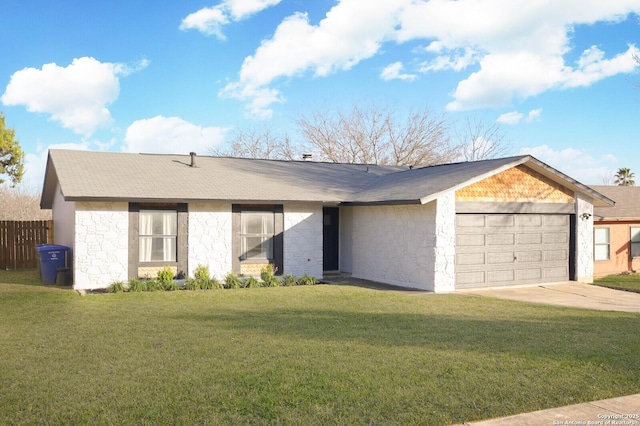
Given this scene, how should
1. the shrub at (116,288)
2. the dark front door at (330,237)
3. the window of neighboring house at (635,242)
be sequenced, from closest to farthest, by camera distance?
the shrub at (116,288) → the dark front door at (330,237) → the window of neighboring house at (635,242)

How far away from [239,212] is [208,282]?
97.4 inches

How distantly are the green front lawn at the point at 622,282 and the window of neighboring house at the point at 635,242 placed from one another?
1.62m

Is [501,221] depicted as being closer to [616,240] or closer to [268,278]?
[268,278]

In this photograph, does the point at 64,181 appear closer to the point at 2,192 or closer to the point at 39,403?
the point at 39,403

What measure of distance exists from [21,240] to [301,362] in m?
17.6

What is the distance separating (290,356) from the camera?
24.2 ft

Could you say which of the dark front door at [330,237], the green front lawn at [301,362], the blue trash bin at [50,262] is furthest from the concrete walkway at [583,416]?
the blue trash bin at [50,262]

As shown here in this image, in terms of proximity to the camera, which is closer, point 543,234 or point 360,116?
point 543,234

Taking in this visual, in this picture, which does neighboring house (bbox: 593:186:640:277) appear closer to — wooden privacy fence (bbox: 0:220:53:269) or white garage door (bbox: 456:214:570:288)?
white garage door (bbox: 456:214:570:288)

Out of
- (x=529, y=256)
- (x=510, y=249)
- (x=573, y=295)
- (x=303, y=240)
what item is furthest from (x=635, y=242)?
(x=303, y=240)

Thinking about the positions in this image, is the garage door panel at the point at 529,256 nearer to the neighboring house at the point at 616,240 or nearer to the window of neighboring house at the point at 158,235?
the neighboring house at the point at 616,240

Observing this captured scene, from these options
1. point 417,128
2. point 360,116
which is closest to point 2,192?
point 360,116

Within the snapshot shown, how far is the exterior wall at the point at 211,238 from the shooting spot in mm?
15922

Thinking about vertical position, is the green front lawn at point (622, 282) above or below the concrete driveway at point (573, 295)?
below
